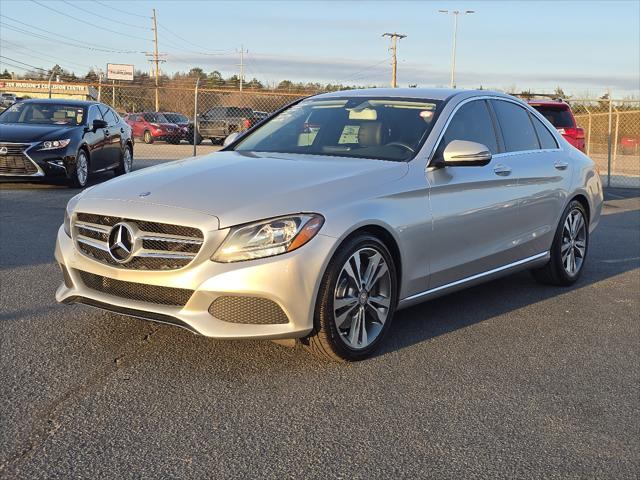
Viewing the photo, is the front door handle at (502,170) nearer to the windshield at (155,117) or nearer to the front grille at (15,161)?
the front grille at (15,161)

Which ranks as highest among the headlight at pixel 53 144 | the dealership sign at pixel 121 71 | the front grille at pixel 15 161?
the dealership sign at pixel 121 71

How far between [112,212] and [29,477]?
1.70 meters

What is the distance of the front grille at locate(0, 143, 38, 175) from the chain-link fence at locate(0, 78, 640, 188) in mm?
5346

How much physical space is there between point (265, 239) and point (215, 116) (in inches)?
956

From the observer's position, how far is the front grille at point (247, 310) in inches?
157

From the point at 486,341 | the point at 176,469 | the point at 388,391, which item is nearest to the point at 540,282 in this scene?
the point at 486,341

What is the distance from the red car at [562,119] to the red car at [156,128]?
875 inches

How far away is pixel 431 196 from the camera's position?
494 centimetres

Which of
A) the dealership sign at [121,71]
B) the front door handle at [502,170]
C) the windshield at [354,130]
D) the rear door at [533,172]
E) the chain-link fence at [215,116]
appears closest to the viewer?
the windshield at [354,130]

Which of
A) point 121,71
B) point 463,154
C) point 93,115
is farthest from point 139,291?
point 121,71

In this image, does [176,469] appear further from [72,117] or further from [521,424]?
[72,117]

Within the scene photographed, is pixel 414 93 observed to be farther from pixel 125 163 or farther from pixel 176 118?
pixel 176 118

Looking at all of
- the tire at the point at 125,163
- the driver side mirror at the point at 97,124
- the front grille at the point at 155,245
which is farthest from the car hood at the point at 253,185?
the tire at the point at 125,163

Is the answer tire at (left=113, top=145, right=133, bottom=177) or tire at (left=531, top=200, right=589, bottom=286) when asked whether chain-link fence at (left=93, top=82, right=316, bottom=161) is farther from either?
tire at (left=531, top=200, right=589, bottom=286)
